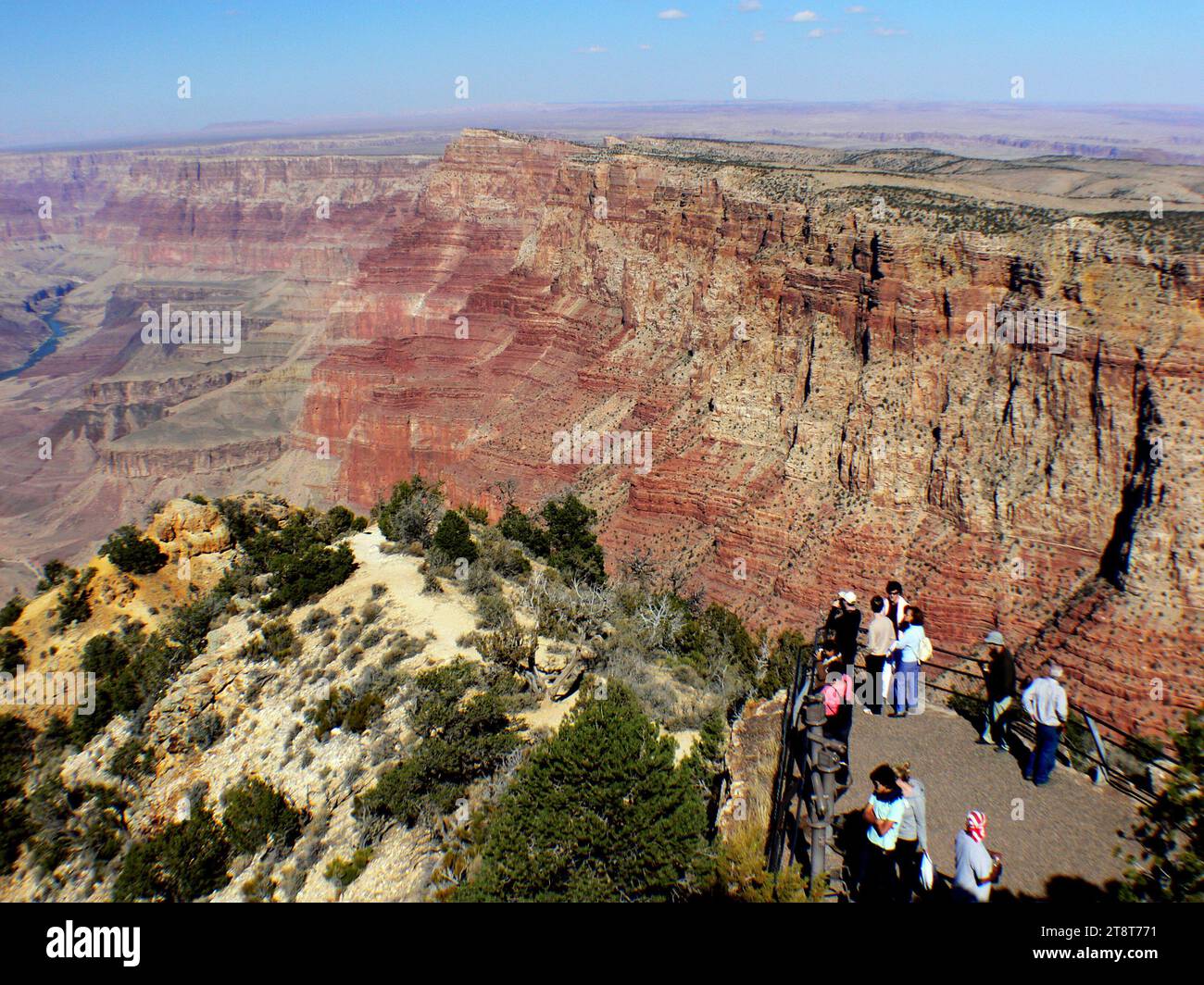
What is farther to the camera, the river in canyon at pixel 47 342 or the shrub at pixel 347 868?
the river in canyon at pixel 47 342

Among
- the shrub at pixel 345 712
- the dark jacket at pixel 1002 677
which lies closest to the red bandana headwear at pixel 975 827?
the dark jacket at pixel 1002 677

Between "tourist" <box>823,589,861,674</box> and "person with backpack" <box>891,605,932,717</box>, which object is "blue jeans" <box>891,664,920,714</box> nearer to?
"person with backpack" <box>891,605,932,717</box>

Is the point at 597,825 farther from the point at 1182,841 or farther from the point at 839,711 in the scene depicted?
the point at 1182,841

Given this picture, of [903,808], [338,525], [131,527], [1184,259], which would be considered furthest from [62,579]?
[1184,259]

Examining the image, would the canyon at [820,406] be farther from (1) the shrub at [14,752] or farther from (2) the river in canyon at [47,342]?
(2) the river in canyon at [47,342]

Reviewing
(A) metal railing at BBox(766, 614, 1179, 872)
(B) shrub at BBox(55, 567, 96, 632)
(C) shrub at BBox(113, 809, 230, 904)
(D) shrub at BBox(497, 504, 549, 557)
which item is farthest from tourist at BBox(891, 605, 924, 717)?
(B) shrub at BBox(55, 567, 96, 632)

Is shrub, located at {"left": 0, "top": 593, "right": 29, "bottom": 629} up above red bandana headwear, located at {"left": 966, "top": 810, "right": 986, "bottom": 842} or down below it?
below

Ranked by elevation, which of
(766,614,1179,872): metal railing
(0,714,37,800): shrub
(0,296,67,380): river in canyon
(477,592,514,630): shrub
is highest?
(0,296,67,380): river in canyon
